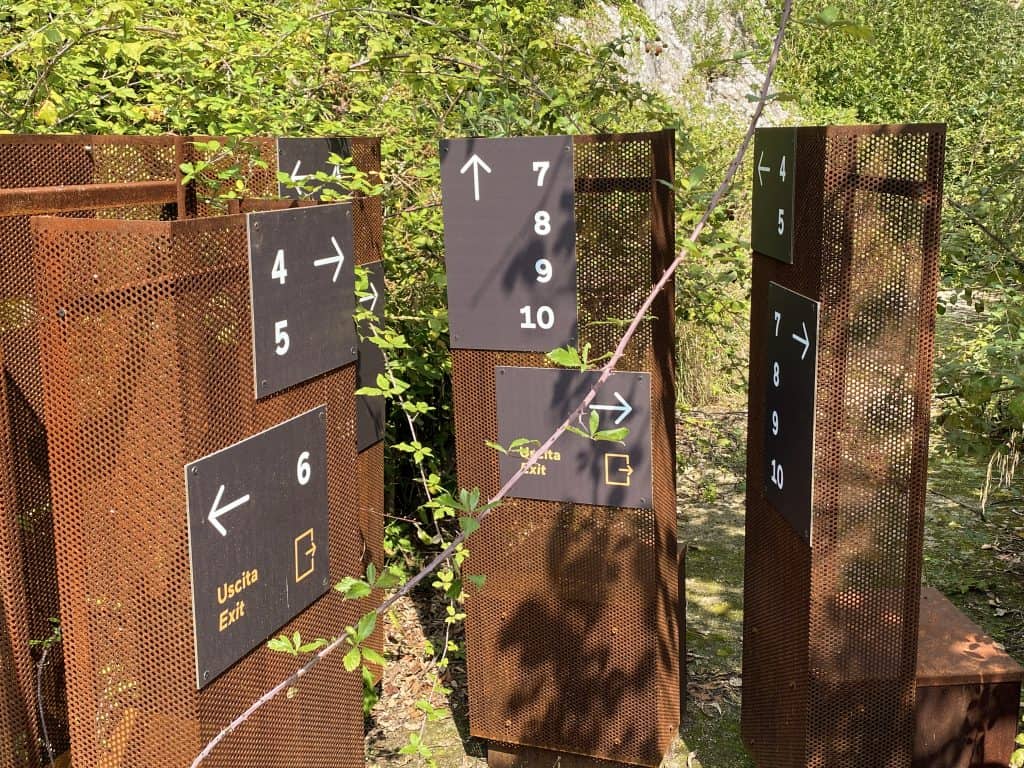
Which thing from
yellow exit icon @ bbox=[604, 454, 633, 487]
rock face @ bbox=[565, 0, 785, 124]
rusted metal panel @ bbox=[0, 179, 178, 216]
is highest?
rock face @ bbox=[565, 0, 785, 124]

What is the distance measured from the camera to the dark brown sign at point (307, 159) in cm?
392

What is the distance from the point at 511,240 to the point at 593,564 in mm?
1133

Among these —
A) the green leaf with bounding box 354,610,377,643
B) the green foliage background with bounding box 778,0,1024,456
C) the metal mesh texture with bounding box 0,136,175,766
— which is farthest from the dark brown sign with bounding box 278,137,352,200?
the green foliage background with bounding box 778,0,1024,456

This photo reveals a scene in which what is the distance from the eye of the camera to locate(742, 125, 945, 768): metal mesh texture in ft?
8.87

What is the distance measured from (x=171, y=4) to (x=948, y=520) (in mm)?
5151

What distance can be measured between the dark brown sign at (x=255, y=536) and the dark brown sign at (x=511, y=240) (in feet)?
3.11

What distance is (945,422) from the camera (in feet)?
14.2

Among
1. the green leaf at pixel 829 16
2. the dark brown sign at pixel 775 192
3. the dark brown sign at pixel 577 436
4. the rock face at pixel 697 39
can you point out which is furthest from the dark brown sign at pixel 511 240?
the rock face at pixel 697 39

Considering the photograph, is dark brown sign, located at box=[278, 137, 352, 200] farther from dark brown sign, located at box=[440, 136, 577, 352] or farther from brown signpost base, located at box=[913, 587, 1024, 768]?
brown signpost base, located at box=[913, 587, 1024, 768]

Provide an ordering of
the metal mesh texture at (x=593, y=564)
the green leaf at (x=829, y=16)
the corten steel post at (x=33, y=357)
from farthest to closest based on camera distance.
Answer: the metal mesh texture at (x=593, y=564)
the corten steel post at (x=33, y=357)
the green leaf at (x=829, y=16)

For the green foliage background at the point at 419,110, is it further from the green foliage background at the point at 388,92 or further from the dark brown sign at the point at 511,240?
the dark brown sign at the point at 511,240

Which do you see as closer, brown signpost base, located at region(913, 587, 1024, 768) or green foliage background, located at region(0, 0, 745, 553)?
brown signpost base, located at region(913, 587, 1024, 768)

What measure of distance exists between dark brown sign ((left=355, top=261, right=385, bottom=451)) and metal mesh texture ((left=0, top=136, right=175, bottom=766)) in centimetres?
132

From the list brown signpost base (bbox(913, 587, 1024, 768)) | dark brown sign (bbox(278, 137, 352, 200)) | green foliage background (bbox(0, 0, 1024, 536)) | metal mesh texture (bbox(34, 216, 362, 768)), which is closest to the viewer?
metal mesh texture (bbox(34, 216, 362, 768))
